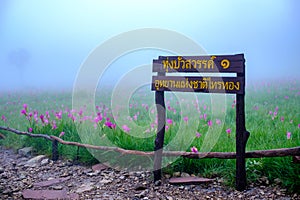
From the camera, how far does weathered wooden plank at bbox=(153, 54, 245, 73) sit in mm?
2780

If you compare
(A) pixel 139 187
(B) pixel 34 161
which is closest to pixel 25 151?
(B) pixel 34 161

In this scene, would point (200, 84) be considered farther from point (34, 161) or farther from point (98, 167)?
point (34, 161)

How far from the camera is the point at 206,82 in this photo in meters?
2.92

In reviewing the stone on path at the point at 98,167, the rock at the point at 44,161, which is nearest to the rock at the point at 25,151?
the rock at the point at 44,161

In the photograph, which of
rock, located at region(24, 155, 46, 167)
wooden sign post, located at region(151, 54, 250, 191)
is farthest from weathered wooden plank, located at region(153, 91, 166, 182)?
rock, located at region(24, 155, 46, 167)

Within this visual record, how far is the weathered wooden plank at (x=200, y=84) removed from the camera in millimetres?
2781

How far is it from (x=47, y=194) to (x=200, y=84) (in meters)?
1.67

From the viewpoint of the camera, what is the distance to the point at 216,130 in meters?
3.93

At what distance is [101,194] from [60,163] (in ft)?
3.97

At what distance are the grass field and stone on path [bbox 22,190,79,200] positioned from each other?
2.23ft

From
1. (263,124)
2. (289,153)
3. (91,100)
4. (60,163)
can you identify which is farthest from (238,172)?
(91,100)

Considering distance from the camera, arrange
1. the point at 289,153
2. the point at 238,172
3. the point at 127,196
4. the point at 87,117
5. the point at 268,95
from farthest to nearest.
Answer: the point at 268,95
the point at 87,117
the point at 127,196
the point at 238,172
the point at 289,153

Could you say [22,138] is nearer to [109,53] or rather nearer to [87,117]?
[87,117]

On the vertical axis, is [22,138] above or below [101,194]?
above
